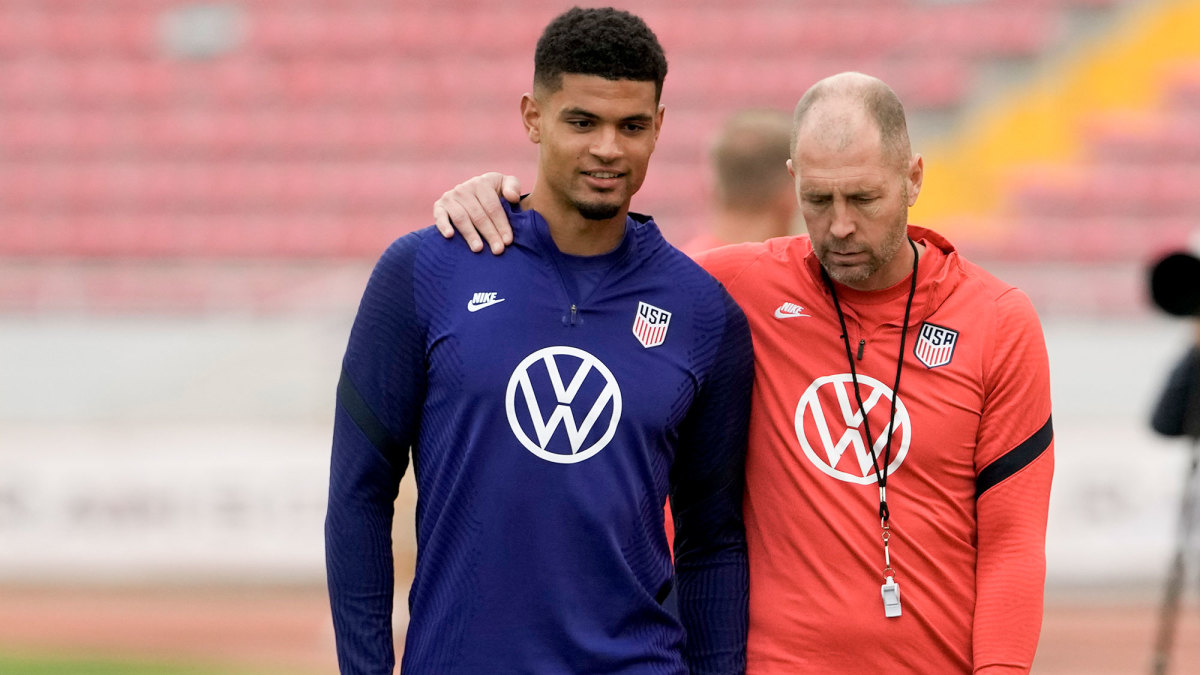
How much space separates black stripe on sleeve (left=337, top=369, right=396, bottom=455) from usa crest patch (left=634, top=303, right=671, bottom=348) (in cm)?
44

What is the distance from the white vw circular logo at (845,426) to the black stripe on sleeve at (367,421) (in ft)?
2.29

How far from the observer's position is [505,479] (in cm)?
251

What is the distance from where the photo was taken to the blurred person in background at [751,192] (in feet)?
12.8

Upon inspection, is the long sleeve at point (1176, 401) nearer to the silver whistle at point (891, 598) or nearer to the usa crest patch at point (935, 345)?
the usa crest patch at point (935, 345)

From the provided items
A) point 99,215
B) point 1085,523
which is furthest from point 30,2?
point 1085,523

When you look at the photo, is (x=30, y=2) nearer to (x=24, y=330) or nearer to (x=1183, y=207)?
(x=24, y=330)

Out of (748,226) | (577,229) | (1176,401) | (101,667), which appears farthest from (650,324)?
(101,667)

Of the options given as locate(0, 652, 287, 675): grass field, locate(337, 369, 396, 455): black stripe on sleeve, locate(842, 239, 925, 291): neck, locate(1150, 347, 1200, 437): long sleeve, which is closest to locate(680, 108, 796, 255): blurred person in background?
locate(842, 239, 925, 291): neck

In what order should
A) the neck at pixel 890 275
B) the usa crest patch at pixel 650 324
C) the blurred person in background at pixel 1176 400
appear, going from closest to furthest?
the usa crest patch at pixel 650 324 → the neck at pixel 890 275 → the blurred person in background at pixel 1176 400

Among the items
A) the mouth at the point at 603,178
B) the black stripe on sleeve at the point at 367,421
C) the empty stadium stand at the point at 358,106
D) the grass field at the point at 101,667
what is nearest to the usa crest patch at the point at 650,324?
the mouth at the point at 603,178

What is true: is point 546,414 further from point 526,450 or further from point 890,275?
point 890,275

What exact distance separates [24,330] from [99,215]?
2626mm

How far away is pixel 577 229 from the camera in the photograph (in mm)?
2656

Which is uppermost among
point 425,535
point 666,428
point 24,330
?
point 666,428
